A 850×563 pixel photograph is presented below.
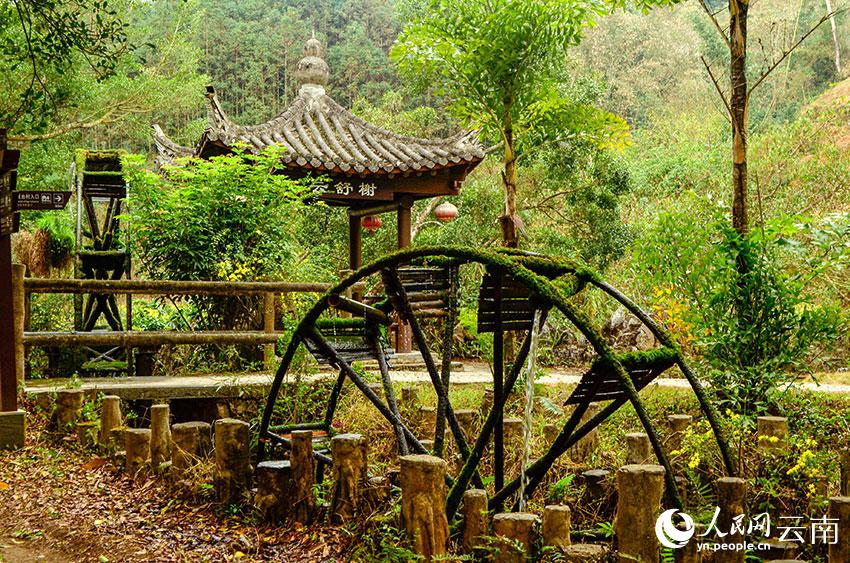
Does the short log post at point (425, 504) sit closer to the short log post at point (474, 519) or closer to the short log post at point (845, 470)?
the short log post at point (474, 519)

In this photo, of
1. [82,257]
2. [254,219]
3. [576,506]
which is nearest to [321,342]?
[576,506]

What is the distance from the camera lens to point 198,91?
17562mm

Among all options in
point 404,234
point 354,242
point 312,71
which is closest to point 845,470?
point 404,234

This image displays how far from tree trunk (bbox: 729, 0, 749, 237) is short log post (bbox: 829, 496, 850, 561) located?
3.30m

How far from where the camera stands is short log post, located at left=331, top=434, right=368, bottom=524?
173 inches

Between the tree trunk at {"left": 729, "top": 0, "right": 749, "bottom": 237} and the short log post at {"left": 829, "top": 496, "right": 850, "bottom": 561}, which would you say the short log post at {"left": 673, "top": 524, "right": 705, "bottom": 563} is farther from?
the tree trunk at {"left": 729, "top": 0, "right": 749, "bottom": 237}

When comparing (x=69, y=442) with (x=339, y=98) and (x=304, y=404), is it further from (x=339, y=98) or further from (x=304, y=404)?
(x=339, y=98)

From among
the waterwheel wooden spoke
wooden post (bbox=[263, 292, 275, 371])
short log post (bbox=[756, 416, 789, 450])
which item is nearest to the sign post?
the waterwheel wooden spoke

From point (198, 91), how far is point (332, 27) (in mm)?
22004

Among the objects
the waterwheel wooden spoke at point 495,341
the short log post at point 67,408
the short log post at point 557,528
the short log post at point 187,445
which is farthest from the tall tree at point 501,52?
the short log post at point 557,528

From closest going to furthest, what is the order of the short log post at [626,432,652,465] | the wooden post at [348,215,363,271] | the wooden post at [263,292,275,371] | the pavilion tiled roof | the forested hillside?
the short log post at [626,432,652,465] < the forested hillside < the wooden post at [263,292,275,371] < the pavilion tiled roof < the wooden post at [348,215,363,271]

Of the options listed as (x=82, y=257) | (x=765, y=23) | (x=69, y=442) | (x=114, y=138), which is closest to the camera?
(x=69, y=442)

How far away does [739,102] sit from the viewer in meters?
6.57

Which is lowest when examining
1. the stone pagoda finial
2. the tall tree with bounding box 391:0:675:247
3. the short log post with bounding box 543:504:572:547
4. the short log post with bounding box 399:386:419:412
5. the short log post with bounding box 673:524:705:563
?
the short log post with bounding box 673:524:705:563
